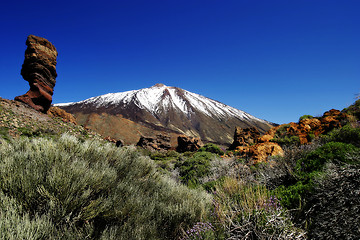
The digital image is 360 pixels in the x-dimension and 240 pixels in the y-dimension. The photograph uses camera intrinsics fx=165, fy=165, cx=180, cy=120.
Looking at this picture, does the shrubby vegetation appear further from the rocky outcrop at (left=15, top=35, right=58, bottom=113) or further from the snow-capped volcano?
the snow-capped volcano

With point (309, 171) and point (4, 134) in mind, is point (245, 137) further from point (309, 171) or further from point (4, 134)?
point (4, 134)

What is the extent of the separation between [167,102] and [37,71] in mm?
119999

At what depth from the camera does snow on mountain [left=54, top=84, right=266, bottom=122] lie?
12812 centimetres

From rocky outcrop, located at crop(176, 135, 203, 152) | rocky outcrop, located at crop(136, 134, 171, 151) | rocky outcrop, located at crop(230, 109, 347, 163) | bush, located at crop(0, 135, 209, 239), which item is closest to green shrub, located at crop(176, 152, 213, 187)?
rocky outcrop, located at crop(230, 109, 347, 163)

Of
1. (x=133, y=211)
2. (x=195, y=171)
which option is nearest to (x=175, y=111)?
(x=195, y=171)

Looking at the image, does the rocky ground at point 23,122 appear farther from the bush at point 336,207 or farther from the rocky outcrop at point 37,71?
the bush at point 336,207

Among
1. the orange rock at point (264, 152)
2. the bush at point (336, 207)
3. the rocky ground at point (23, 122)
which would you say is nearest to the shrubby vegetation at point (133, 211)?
the bush at point (336, 207)

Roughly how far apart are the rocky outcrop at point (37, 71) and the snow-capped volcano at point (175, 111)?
71.2m

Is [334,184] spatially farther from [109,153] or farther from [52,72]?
[52,72]

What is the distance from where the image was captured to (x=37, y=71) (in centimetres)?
1772

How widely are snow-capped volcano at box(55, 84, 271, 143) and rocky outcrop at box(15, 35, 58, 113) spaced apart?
71245 millimetres

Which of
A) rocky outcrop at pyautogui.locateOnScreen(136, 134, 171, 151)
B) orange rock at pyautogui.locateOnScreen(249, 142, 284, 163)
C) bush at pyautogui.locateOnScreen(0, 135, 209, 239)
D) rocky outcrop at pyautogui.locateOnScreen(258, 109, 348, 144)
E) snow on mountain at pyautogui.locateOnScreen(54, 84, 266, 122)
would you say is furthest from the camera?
snow on mountain at pyautogui.locateOnScreen(54, 84, 266, 122)

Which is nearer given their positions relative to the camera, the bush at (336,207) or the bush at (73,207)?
the bush at (73,207)

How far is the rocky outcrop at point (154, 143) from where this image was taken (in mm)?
20328
